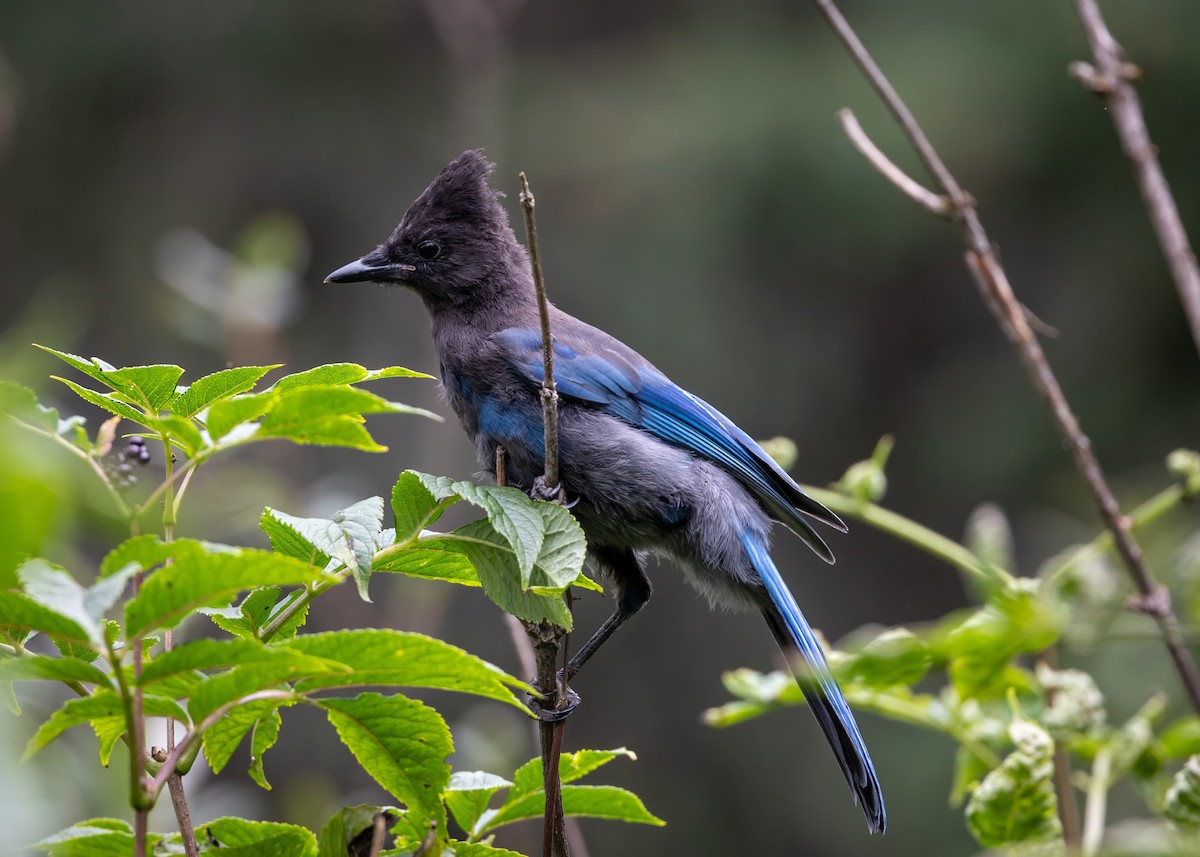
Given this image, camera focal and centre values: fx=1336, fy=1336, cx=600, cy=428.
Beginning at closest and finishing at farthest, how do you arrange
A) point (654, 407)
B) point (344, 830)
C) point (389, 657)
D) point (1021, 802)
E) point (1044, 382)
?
point (389, 657), point (344, 830), point (1021, 802), point (1044, 382), point (654, 407)

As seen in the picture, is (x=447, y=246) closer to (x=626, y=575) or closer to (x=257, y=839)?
(x=626, y=575)

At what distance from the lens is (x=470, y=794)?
181cm

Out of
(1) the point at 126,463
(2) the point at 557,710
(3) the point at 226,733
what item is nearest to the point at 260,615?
(3) the point at 226,733

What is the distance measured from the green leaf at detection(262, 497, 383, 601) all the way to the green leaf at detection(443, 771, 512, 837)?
0.31m

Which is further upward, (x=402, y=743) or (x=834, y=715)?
(x=402, y=743)

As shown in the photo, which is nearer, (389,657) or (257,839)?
Answer: (389,657)

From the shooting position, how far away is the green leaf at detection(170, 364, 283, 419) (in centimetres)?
168

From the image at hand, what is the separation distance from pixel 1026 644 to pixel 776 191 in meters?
8.67

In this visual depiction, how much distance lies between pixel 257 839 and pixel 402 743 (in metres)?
0.26

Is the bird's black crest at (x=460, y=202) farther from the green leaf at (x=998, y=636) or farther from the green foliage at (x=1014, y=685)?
the green leaf at (x=998, y=636)

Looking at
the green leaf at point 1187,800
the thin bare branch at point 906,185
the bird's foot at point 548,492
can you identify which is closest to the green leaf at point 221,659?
the bird's foot at point 548,492

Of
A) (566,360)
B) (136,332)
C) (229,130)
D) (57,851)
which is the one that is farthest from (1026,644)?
(229,130)

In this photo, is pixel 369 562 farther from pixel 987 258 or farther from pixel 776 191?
pixel 776 191

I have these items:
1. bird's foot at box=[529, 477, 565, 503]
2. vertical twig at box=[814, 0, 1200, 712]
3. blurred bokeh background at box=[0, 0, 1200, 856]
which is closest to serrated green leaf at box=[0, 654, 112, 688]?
bird's foot at box=[529, 477, 565, 503]
